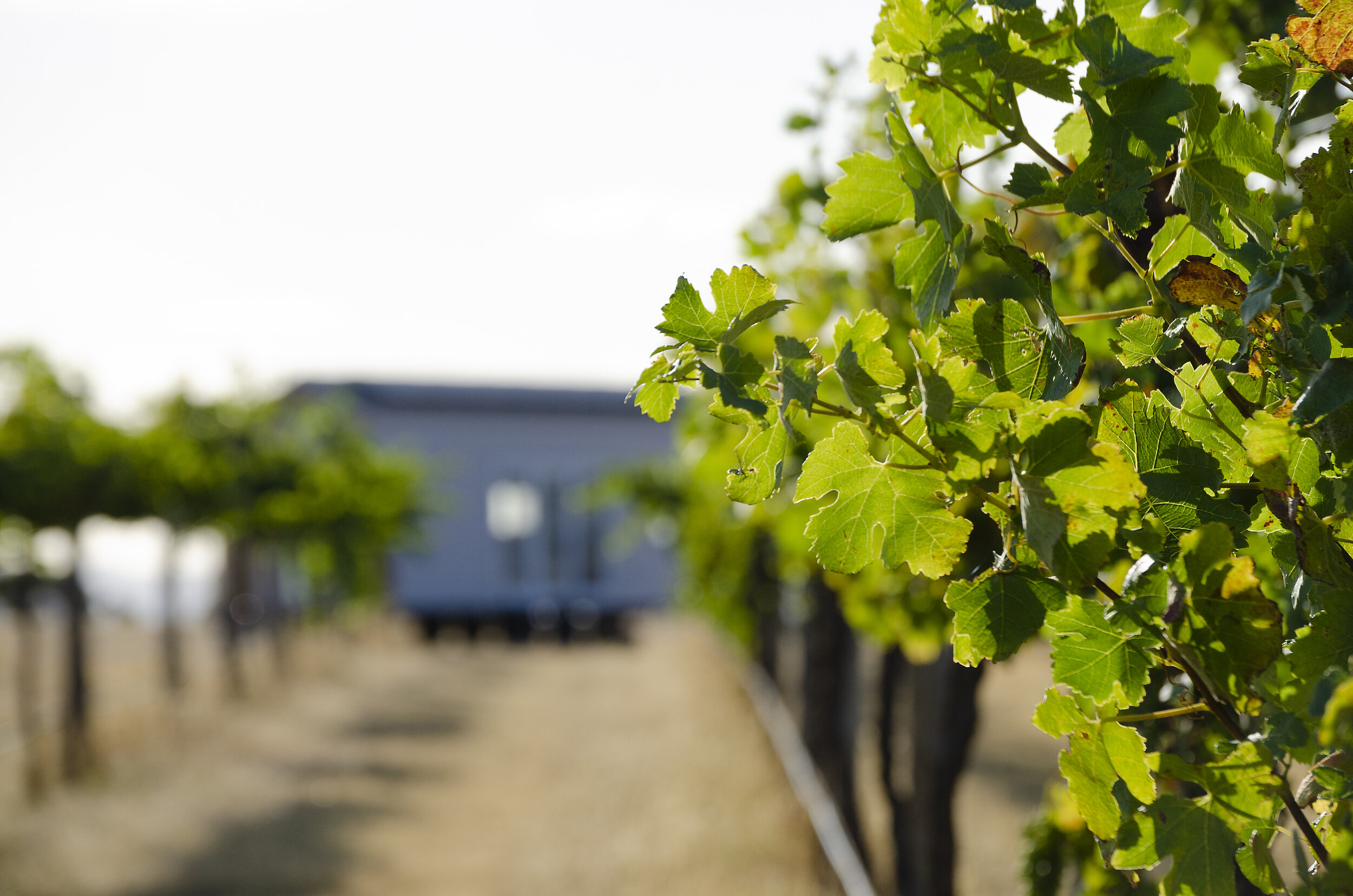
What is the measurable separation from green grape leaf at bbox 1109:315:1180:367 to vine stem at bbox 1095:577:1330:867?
0.68 feet

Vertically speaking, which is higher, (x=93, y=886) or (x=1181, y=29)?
(x=1181, y=29)

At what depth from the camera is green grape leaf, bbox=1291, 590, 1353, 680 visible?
751 mm

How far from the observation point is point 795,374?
735 mm

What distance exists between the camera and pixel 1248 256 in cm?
77

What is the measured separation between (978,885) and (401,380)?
26189 mm

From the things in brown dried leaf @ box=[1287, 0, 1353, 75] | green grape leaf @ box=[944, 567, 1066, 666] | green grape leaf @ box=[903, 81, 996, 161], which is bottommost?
green grape leaf @ box=[944, 567, 1066, 666]

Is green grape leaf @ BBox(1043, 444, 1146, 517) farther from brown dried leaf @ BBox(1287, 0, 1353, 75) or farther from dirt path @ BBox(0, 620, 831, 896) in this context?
dirt path @ BBox(0, 620, 831, 896)

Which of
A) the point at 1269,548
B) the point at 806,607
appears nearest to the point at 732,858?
the point at 806,607

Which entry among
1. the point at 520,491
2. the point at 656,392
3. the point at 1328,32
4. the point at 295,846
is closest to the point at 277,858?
the point at 295,846

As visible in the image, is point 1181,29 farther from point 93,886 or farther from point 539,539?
point 539,539

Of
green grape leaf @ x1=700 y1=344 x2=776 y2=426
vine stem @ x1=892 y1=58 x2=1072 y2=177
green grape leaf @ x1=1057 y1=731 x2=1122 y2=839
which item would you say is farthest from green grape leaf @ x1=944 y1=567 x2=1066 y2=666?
vine stem @ x1=892 y1=58 x2=1072 y2=177

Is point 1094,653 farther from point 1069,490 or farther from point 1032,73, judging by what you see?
point 1032,73

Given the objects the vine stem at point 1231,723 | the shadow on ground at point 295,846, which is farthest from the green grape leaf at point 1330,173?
the shadow on ground at point 295,846

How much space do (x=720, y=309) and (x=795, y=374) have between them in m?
0.09
